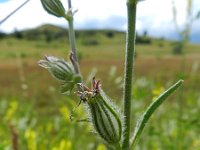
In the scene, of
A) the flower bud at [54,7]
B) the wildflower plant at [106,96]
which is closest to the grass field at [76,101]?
the wildflower plant at [106,96]

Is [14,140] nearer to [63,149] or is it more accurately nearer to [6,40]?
[63,149]

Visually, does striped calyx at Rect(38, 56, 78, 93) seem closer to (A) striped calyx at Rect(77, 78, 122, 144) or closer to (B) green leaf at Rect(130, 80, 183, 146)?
(A) striped calyx at Rect(77, 78, 122, 144)

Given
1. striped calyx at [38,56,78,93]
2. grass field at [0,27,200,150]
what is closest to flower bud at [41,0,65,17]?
striped calyx at [38,56,78,93]

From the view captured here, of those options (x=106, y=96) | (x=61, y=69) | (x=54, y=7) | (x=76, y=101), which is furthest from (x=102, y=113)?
(x=76, y=101)

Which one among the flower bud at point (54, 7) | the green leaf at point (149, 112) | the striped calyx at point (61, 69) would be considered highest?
the flower bud at point (54, 7)

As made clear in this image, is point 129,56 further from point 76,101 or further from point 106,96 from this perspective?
point 76,101

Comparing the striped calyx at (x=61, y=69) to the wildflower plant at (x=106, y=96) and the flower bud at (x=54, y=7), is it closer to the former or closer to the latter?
the wildflower plant at (x=106, y=96)
